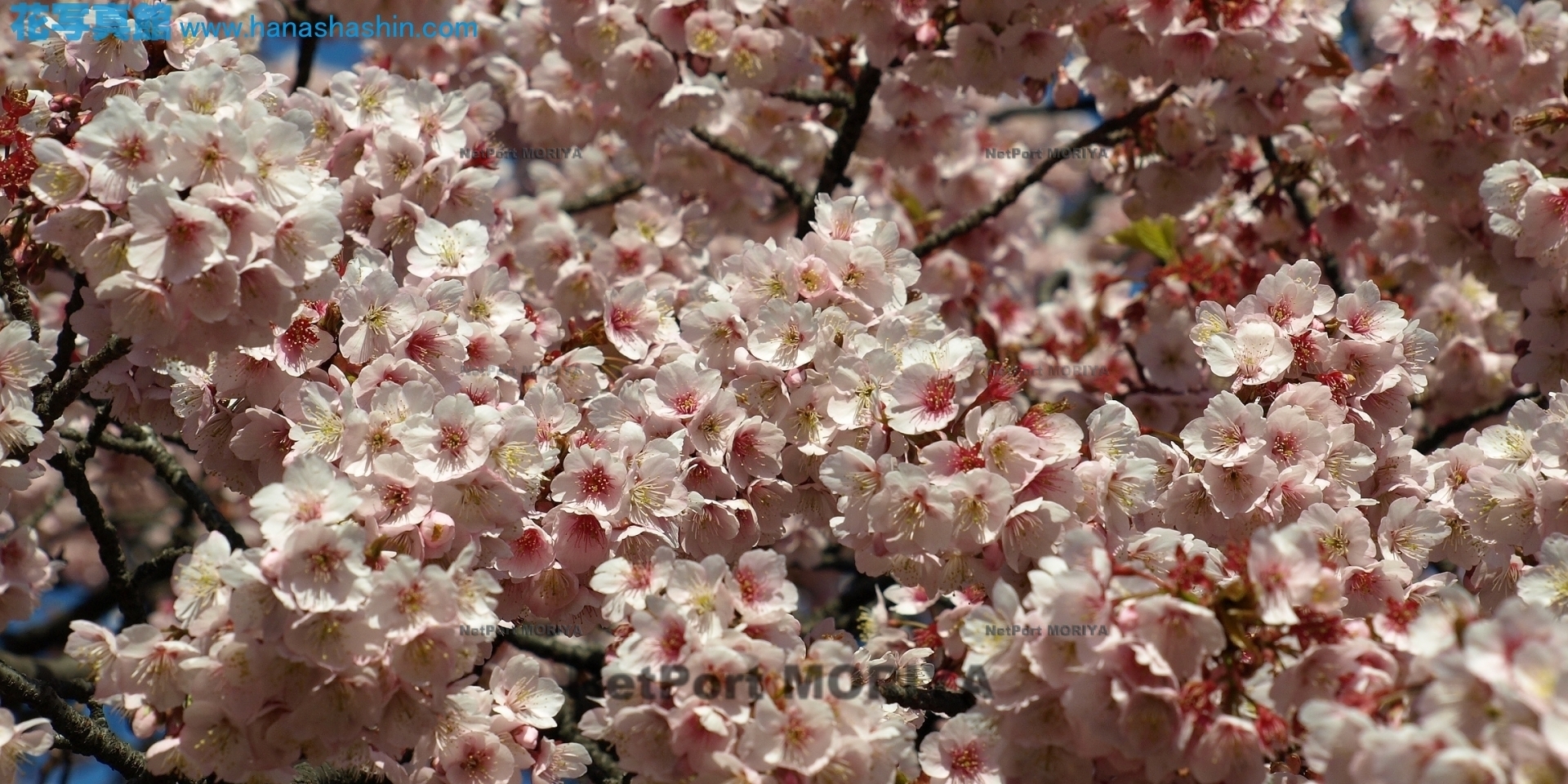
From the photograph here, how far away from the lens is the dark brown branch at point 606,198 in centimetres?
667

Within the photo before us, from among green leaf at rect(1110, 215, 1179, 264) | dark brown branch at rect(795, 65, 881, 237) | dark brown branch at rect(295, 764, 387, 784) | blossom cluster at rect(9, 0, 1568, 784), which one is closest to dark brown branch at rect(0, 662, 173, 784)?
blossom cluster at rect(9, 0, 1568, 784)

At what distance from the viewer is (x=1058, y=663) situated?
114 inches

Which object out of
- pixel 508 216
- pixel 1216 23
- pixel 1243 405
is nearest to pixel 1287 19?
pixel 1216 23

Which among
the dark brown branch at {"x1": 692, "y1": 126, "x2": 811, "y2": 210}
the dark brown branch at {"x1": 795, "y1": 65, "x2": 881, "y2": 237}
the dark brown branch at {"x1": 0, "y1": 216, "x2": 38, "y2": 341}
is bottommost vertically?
the dark brown branch at {"x1": 692, "y1": 126, "x2": 811, "y2": 210}

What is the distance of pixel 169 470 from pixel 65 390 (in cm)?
120

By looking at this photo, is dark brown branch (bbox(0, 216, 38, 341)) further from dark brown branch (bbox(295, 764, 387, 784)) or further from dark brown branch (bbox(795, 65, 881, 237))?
dark brown branch (bbox(795, 65, 881, 237))

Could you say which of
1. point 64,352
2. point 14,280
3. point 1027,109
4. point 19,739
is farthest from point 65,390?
point 1027,109

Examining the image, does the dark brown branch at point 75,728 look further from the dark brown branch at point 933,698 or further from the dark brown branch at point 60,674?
the dark brown branch at point 933,698

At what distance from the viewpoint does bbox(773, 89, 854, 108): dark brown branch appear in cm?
566

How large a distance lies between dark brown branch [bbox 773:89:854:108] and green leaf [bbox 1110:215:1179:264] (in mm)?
1611

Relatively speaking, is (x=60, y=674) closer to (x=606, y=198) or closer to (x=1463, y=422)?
(x=606, y=198)

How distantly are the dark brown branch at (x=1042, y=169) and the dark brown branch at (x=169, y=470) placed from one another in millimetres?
3071

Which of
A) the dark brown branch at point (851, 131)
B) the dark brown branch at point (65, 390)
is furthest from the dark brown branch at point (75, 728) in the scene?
the dark brown branch at point (851, 131)

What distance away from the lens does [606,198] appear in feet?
22.0
